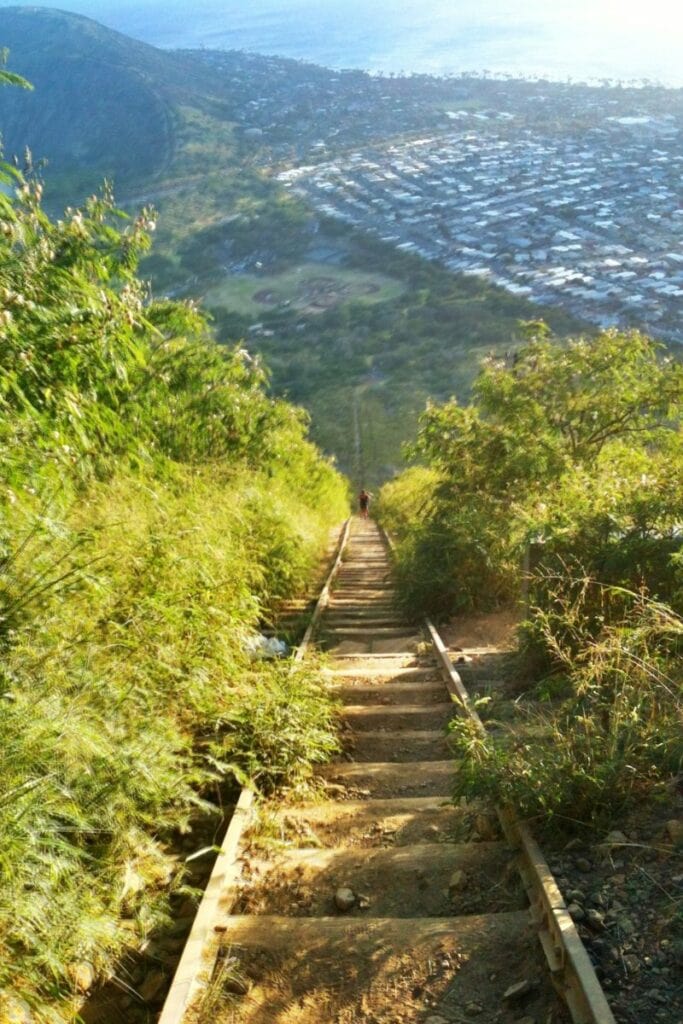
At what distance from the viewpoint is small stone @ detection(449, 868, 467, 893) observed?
12.8 ft

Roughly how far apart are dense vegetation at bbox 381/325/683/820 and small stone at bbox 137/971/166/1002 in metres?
1.77

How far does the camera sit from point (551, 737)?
4543 millimetres

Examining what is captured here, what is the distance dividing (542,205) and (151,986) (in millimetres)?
112647

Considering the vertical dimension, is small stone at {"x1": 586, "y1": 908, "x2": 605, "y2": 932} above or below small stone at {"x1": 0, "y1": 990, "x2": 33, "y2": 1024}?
below

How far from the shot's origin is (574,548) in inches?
243

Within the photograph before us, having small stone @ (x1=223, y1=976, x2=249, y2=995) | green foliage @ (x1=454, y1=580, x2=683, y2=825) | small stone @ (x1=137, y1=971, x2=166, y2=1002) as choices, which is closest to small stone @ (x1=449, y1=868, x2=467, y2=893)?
green foliage @ (x1=454, y1=580, x2=683, y2=825)

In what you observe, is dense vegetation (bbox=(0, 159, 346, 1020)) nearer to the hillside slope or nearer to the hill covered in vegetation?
the hill covered in vegetation

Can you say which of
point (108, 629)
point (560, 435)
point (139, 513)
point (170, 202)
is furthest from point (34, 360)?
point (170, 202)

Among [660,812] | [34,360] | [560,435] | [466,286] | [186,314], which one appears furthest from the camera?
[466,286]

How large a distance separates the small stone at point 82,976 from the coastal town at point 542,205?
2493 inches

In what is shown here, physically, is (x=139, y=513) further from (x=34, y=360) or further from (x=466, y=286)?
(x=466, y=286)

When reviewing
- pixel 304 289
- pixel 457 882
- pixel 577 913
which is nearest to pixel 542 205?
pixel 304 289

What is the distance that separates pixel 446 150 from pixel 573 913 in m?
154

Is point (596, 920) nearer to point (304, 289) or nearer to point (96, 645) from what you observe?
point (96, 645)
